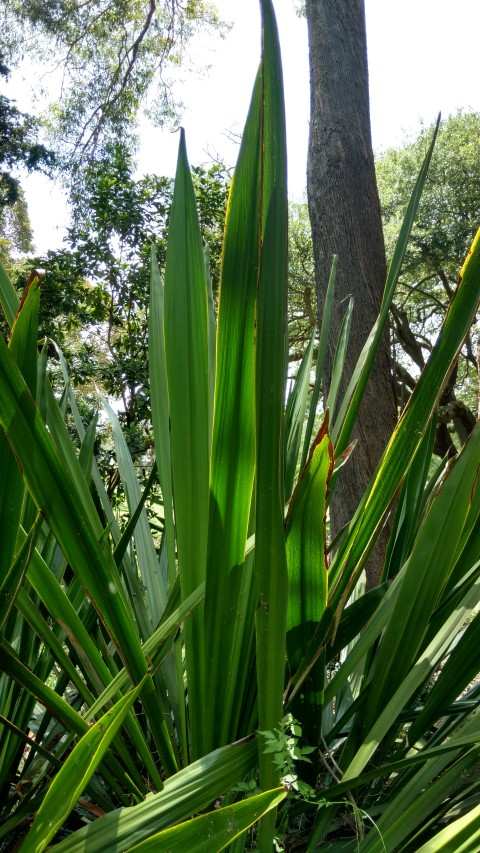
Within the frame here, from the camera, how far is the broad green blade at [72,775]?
1.49 feet

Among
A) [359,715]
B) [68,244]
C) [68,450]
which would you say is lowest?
[359,715]

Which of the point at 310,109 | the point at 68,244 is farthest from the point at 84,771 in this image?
the point at 68,244

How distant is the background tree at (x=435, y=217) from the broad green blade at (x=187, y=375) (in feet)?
27.7

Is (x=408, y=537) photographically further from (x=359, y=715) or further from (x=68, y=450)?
(x=68, y=450)

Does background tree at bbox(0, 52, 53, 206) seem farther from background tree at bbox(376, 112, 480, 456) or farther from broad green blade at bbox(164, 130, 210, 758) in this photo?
broad green blade at bbox(164, 130, 210, 758)

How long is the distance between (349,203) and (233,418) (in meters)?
3.02

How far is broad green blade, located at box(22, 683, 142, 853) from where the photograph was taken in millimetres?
454

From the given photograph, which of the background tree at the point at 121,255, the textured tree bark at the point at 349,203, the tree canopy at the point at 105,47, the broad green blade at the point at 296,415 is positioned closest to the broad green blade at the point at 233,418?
the broad green blade at the point at 296,415

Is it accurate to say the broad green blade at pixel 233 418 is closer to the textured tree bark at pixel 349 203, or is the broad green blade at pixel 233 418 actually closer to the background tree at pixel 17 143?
the textured tree bark at pixel 349 203

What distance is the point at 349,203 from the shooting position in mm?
3285

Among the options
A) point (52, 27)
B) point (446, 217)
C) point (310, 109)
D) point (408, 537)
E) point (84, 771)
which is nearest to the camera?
point (84, 771)

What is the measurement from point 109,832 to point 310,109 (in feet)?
11.9

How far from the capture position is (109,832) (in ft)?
1.58

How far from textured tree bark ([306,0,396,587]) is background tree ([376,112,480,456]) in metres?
5.48
